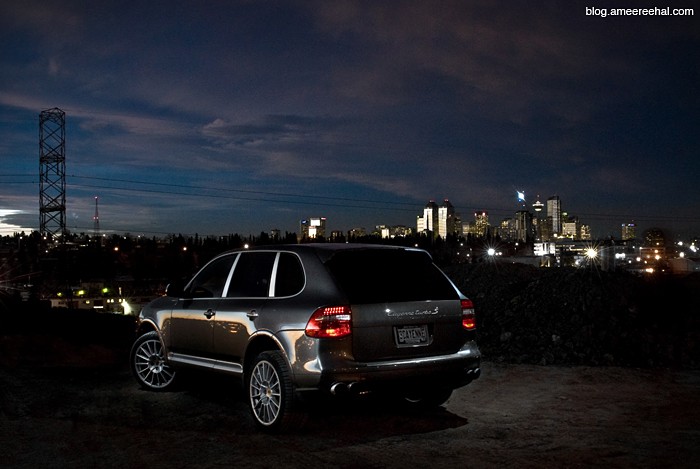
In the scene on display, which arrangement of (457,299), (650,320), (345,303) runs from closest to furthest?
1. (345,303)
2. (457,299)
3. (650,320)

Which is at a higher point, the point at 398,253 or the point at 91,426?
the point at 398,253

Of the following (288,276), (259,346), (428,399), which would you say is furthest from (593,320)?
(259,346)

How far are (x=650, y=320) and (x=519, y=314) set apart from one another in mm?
2458

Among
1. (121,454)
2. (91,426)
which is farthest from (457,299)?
(91,426)

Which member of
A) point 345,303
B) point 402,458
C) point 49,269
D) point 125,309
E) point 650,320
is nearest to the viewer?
point 402,458

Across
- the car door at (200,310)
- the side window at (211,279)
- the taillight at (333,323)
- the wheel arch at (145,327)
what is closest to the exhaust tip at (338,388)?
the taillight at (333,323)

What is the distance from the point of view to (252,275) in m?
7.30

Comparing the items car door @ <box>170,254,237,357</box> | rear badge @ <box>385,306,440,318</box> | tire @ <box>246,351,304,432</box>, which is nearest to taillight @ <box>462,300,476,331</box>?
rear badge @ <box>385,306,440,318</box>

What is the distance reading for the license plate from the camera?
6.30 metres

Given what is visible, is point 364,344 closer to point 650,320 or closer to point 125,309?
point 650,320

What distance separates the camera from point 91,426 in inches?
267

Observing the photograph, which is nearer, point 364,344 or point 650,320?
point 364,344

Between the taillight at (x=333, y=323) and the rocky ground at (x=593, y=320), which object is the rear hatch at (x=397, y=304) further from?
the rocky ground at (x=593, y=320)

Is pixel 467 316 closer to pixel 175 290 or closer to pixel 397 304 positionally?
pixel 397 304
